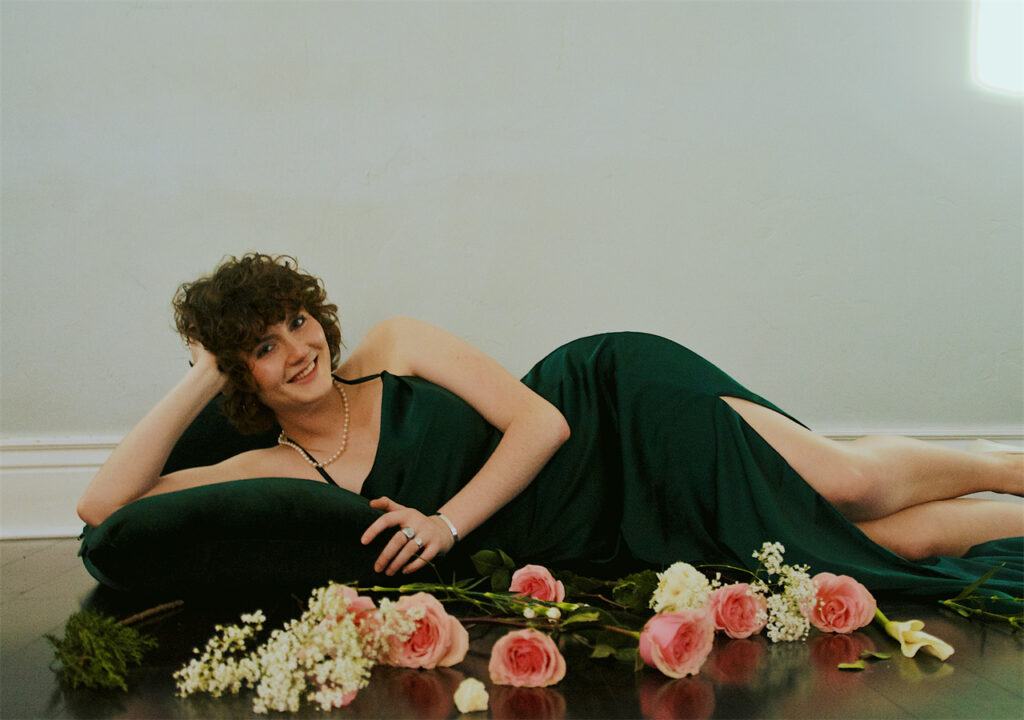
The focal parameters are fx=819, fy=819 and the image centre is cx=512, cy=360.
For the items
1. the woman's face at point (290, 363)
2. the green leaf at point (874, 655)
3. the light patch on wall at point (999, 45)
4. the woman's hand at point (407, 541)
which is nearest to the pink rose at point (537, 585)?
the woman's hand at point (407, 541)

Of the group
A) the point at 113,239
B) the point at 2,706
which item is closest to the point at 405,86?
the point at 113,239

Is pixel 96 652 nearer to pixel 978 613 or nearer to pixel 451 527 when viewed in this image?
pixel 451 527

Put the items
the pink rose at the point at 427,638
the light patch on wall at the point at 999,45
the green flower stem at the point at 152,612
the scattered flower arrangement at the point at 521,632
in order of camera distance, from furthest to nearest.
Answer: the light patch on wall at the point at 999,45 → the green flower stem at the point at 152,612 → the pink rose at the point at 427,638 → the scattered flower arrangement at the point at 521,632

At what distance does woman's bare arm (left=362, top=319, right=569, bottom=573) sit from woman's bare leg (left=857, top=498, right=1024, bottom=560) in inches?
31.4

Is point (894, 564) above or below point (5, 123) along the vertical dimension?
below

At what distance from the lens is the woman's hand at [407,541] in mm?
1647

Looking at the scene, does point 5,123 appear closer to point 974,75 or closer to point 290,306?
point 290,306

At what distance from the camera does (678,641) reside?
1251 mm

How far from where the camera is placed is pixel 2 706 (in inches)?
50.5

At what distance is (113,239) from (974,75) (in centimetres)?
314

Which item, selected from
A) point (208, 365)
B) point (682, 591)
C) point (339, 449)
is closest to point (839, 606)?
point (682, 591)

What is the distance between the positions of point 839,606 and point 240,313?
4.39 ft

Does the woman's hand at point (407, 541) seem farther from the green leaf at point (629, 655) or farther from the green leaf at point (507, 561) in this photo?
the green leaf at point (629, 655)

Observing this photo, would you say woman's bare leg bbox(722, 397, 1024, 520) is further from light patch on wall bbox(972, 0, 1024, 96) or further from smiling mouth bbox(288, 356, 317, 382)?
light patch on wall bbox(972, 0, 1024, 96)
